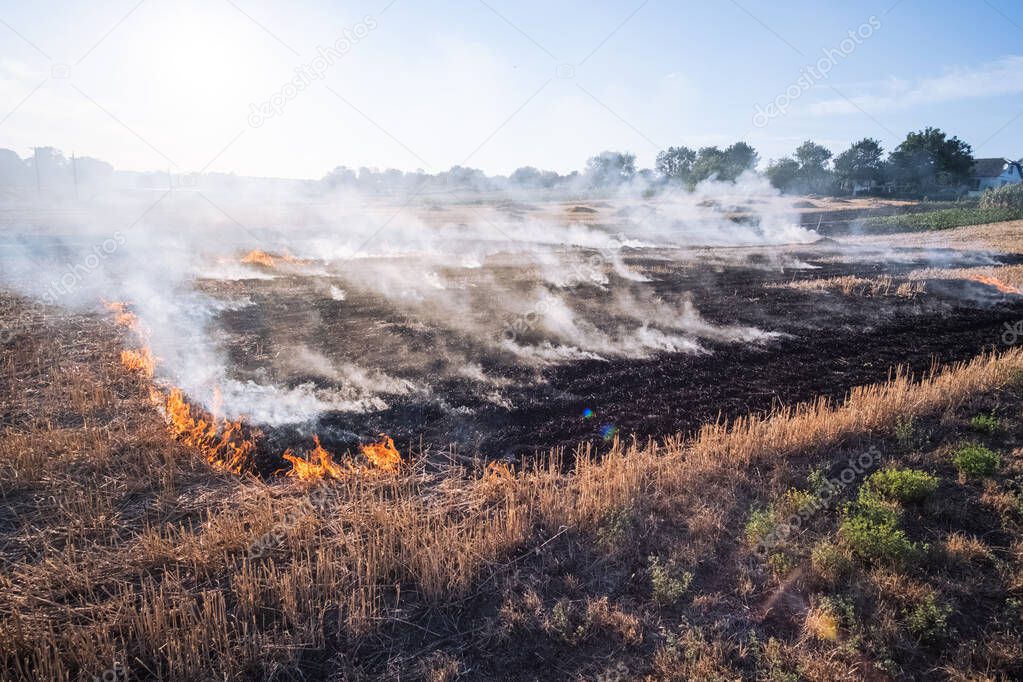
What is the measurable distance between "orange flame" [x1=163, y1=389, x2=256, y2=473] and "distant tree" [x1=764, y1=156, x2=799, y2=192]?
7689 centimetres

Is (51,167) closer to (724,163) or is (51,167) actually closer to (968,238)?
(724,163)

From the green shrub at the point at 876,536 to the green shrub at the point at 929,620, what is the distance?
22.2 inches

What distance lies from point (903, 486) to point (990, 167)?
303 feet

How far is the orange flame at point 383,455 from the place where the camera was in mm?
7172

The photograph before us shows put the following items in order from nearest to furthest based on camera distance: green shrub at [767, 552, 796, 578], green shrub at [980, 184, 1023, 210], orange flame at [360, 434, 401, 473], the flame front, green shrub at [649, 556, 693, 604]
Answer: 1. green shrub at [649, 556, 693, 604]
2. green shrub at [767, 552, 796, 578]
3. orange flame at [360, 434, 401, 473]
4. the flame front
5. green shrub at [980, 184, 1023, 210]

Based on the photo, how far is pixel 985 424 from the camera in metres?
8.12

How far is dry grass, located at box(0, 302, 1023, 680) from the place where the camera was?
14.2 feet

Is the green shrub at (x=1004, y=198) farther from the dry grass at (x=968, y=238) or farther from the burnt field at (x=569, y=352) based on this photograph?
the burnt field at (x=569, y=352)

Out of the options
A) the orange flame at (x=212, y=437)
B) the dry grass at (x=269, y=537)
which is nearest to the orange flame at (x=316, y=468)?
Result: the dry grass at (x=269, y=537)

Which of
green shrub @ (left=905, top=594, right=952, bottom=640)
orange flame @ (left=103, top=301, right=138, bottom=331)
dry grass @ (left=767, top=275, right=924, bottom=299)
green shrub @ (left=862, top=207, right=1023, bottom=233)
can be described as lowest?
green shrub @ (left=905, top=594, right=952, bottom=640)

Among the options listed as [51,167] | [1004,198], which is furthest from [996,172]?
[51,167]

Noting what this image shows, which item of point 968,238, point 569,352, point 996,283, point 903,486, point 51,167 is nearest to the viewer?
point 903,486

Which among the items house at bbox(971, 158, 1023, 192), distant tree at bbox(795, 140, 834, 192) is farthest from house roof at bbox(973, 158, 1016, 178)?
distant tree at bbox(795, 140, 834, 192)

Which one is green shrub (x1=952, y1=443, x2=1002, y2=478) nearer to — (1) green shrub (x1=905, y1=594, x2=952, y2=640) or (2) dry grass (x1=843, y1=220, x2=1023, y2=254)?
(1) green shrub (x1=905, y1=594, x2=952, y2=640)
